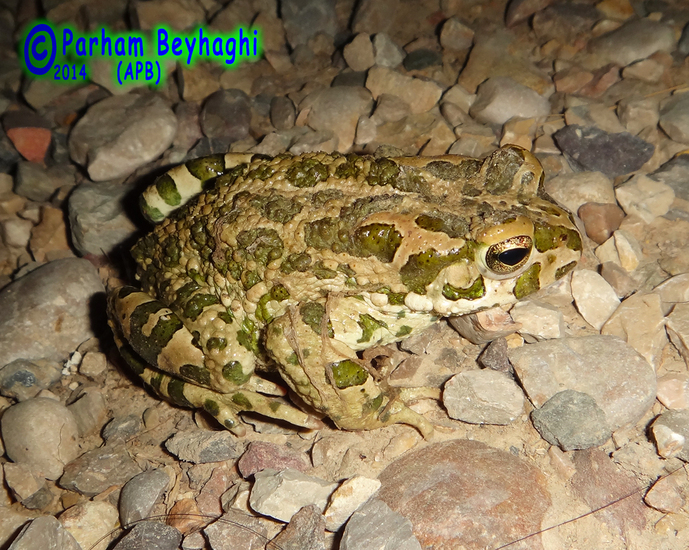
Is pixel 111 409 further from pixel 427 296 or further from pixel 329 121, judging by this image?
pixel 329 121

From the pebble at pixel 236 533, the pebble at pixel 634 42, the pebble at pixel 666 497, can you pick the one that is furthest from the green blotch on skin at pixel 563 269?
the pebble at pixel 634 42

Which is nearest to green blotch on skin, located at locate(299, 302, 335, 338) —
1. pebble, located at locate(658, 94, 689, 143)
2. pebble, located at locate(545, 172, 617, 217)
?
pebble, located at locate(545, 172, 617, 217)

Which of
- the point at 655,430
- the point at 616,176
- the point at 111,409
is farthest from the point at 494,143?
the point at 111,409

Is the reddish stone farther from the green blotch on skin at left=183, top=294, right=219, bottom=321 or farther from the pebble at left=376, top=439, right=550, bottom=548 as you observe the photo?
the pebble at left=376, top=439, right=550, bottom=548

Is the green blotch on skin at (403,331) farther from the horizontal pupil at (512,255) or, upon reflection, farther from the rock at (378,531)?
the rock at (378,531)

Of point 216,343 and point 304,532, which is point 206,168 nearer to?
point 216,343

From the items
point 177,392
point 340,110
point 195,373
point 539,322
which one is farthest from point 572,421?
point 340,110
